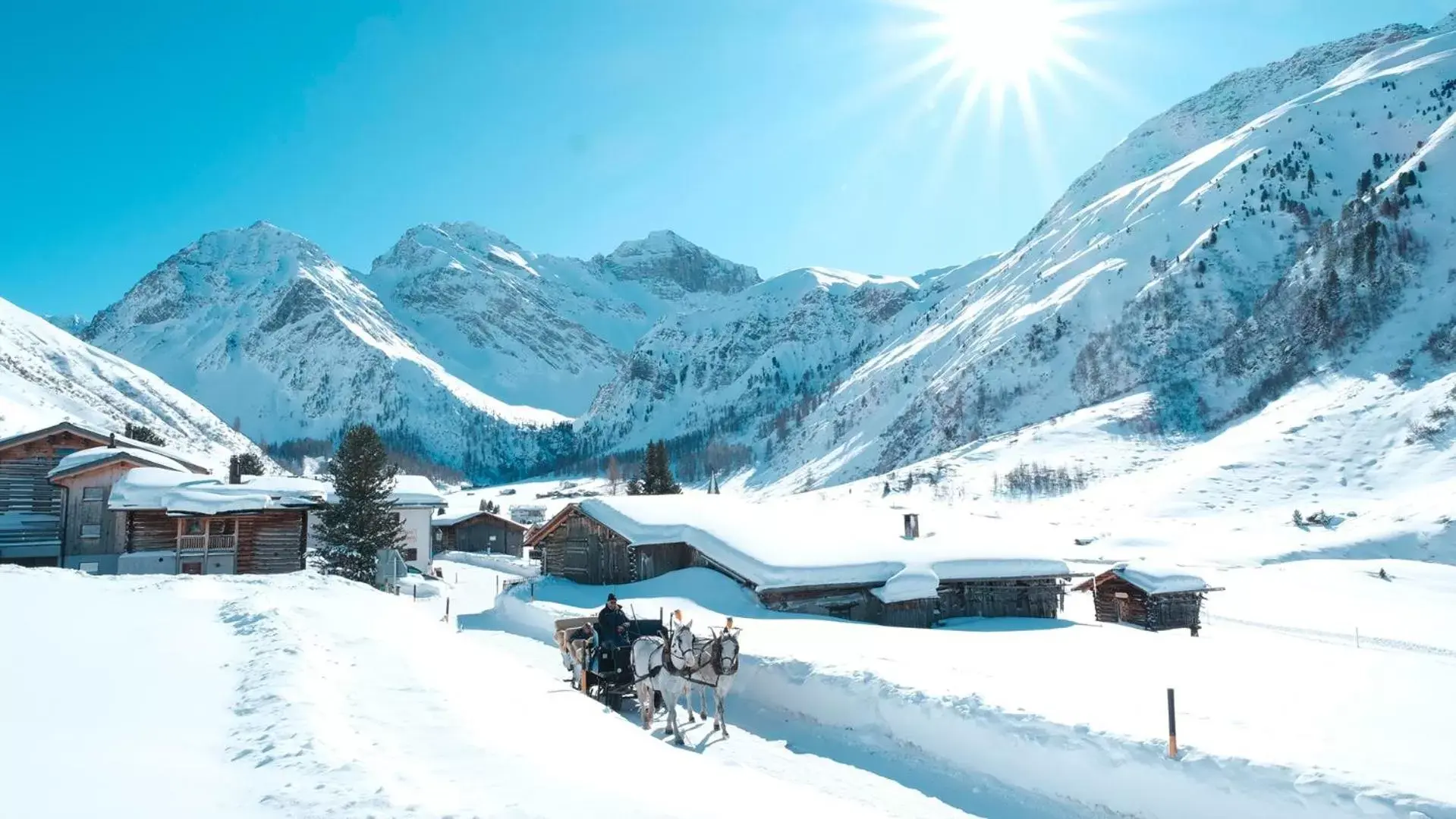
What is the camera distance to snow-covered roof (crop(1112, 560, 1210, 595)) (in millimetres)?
37750

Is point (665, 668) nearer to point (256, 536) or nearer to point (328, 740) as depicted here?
point (328, 740)

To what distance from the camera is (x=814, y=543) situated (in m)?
31.8

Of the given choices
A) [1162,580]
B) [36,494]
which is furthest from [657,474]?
[36,494]

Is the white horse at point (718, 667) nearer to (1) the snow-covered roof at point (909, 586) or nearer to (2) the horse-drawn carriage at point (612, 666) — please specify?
(2) the horse-drawn carriage at point (612, 666)

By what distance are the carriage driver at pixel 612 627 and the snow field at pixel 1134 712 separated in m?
3.07

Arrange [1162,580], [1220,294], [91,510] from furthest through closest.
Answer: [1220,294], [1162,580], [91,510]

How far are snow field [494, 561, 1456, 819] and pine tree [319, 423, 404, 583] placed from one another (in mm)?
22684

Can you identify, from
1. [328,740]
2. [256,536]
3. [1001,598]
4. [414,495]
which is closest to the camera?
[328,740]

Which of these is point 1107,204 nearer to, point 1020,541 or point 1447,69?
point 1447,69

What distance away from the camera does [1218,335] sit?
396ft

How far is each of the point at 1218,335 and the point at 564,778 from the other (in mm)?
139964

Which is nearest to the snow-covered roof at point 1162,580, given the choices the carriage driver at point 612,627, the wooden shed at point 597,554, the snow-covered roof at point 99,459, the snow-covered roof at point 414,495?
the wooden shed at point 597,554

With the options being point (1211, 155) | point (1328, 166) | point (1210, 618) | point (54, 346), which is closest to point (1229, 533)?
point (1210, 618)

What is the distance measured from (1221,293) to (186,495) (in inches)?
5696
